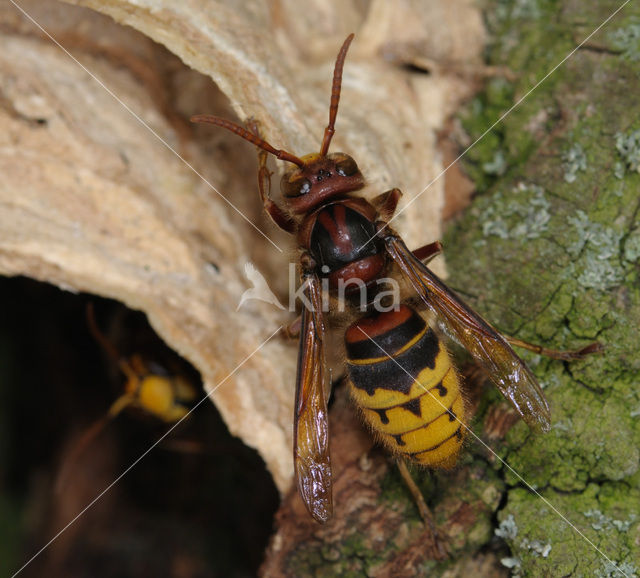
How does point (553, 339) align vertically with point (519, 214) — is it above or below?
below

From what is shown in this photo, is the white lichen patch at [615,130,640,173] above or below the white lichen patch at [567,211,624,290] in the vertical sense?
above

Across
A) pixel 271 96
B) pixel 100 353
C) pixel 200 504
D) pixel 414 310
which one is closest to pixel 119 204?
pixel 271 96

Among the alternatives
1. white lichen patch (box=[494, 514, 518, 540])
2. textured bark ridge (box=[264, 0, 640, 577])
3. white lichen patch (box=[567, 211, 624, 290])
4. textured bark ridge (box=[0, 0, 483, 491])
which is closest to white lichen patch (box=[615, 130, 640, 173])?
textured bark ridge (box=[264, 0, 640, 577])

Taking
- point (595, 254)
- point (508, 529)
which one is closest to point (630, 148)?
point (595, 254)

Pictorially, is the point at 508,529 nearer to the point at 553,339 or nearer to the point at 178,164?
the point at 553,339

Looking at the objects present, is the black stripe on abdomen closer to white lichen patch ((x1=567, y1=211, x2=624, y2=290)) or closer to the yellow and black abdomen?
the yellow and black abdomen

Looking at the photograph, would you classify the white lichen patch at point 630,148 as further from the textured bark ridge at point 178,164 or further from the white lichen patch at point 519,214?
the textured bark ridge at point 178,164
